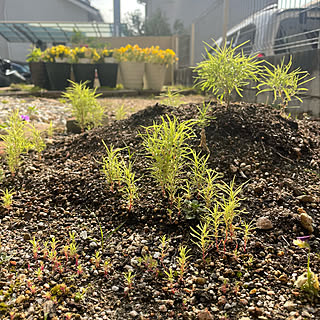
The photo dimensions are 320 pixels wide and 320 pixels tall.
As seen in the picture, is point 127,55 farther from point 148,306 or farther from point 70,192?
point 148,306

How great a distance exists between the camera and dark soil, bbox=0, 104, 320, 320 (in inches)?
49.9

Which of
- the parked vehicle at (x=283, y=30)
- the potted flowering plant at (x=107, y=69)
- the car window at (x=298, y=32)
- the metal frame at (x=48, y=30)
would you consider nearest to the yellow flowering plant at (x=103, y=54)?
the potted flowering plant at (x=107, y=69)

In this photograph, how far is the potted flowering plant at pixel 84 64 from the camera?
8.05 meters

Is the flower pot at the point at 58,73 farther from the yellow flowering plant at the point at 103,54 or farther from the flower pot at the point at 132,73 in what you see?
the flower pot at the point at 132,73

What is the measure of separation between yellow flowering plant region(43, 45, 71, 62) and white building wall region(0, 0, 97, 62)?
938 centimetres

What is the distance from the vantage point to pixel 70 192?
2.13 metres

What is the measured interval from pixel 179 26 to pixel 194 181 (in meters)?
20.5

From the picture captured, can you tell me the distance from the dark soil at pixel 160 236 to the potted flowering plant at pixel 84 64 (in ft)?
19.4

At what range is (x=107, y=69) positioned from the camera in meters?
8.41

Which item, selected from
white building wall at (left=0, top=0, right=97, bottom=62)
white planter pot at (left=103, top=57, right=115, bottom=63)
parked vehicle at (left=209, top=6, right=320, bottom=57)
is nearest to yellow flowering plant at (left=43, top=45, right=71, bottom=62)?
white planter pot at (left=103, top=57, right=115, bottom=63)

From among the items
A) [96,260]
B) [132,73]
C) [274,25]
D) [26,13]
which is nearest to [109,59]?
[132,73]

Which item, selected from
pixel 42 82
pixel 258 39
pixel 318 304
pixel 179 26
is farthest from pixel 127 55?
pixel 179 26

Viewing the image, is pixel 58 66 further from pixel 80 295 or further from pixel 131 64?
pixel 80 295

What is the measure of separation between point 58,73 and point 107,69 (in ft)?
4.11
